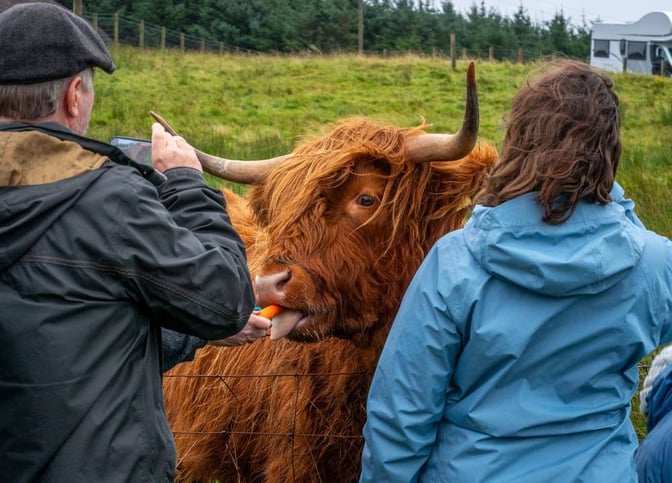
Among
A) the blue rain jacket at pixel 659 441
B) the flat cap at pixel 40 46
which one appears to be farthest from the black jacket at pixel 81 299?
the blue rain jacket at pixel 659 441

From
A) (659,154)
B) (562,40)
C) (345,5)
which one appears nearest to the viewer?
(659,154)

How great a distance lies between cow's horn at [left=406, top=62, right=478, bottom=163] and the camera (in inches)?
119

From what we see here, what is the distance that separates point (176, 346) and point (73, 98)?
0.80 m

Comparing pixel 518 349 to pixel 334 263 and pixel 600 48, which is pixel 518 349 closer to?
pixel 334 263

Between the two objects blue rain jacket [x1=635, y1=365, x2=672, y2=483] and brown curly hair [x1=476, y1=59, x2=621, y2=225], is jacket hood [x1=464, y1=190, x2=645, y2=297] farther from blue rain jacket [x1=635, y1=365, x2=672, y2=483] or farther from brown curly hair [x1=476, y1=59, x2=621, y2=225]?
blue rain jacket [x1=635, y1=365, x2=672, y2=483]

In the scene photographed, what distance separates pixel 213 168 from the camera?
12.5ft

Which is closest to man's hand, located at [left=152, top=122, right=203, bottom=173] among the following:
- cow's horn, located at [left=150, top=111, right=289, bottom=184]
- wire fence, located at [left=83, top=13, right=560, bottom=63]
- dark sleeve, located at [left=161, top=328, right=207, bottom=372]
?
dark sleeve, located at [left=161, top=328, right=207, bottom=372]

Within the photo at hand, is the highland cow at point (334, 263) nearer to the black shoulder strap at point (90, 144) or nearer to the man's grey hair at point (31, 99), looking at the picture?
the black shoulder strap at point (90, 144)

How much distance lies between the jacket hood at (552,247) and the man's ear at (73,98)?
103 centimetres

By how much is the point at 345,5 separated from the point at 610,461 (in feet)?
170

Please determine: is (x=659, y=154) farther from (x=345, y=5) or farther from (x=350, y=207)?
(x=345, y=5)

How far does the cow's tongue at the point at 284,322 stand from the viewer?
3.05m

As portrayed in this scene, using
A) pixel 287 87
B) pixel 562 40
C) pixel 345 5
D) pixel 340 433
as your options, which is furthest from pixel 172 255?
pixel 562 40

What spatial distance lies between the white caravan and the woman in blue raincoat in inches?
1520
